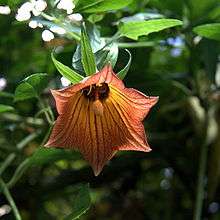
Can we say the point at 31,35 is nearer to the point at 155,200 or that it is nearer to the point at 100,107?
the point at 155,200

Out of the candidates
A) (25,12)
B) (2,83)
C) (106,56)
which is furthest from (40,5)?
(2,83)

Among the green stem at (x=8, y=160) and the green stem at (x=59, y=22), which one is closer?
the green stem at (x=59, y=22)

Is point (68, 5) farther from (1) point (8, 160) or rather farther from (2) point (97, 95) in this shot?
(1) point (8, 160)

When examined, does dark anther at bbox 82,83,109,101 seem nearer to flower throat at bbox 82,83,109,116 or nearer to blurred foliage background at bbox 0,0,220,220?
flower throat at bbox 82,83,109,116

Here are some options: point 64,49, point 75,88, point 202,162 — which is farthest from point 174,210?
point 75,88

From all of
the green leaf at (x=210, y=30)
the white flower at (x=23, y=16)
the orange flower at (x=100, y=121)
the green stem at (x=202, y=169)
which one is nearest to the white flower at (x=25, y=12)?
the white flower at (x=23, y=16)

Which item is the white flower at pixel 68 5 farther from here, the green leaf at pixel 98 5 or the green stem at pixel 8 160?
the green stem at pixel 8 160

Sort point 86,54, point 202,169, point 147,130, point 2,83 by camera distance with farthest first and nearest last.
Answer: point 147,130 < point 202,169 < point 2,83 < point 86,54
